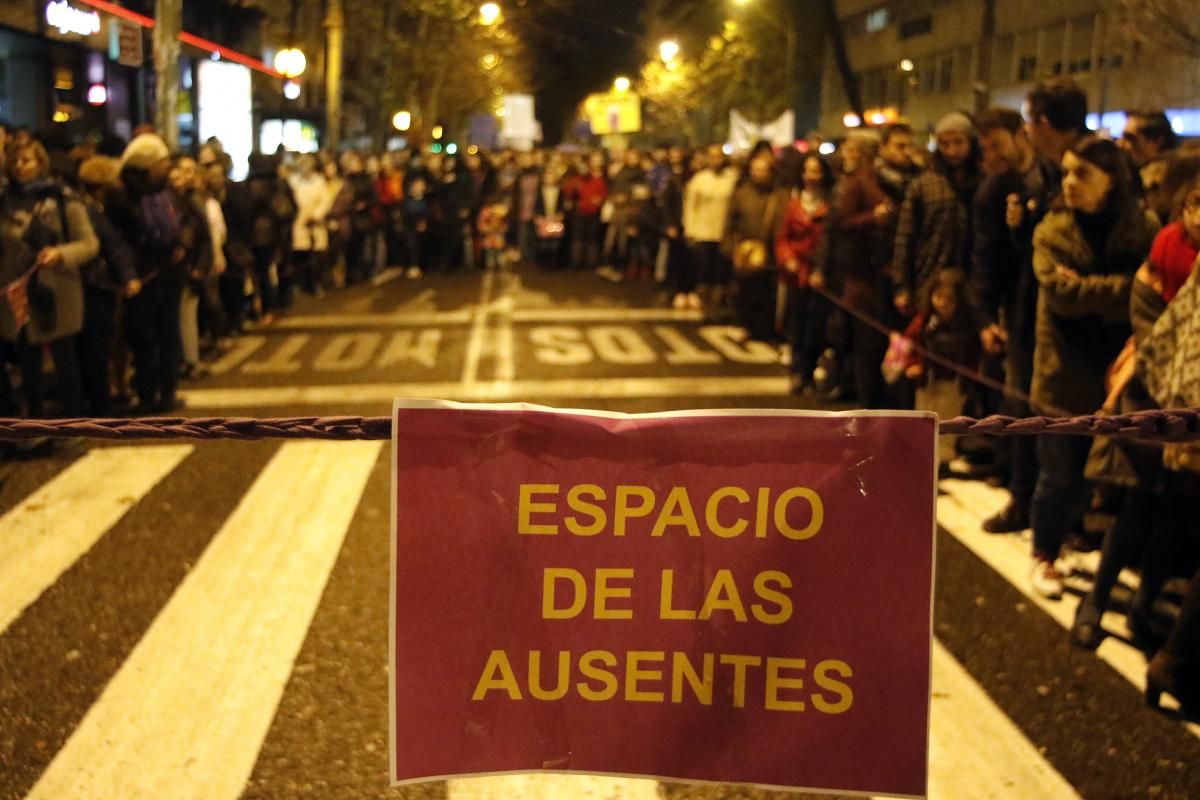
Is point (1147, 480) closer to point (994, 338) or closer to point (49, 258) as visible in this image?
point (994, 338)

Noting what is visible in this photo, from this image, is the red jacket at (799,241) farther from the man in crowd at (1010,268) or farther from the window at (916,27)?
the window at (916,27)

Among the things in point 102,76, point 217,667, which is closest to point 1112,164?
point 217,667

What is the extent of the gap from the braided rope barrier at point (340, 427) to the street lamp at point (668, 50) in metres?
63.0

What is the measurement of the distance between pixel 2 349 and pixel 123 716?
4.67m

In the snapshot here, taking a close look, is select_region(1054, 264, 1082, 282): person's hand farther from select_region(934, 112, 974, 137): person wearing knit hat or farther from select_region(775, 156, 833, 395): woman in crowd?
select_region(775, 156, 833, 395): woman in crowd

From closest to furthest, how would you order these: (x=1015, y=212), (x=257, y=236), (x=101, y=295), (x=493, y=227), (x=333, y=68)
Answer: (x=1015, y=212)
(x=101, y=295)
(x=257, y=236)
(x=493, y=227)
(x=333, y=68)

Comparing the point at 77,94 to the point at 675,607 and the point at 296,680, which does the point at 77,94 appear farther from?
the point at 675,607

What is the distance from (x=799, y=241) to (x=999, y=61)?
39893mm

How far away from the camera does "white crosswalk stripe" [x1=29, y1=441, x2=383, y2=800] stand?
168 inches

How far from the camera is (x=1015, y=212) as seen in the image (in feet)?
22.3

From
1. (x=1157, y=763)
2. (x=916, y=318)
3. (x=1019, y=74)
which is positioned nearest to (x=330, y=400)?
(x=916, y=318)

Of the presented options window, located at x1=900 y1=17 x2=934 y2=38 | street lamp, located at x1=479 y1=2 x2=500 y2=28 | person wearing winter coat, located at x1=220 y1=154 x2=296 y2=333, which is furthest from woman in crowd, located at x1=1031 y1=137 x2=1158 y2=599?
window, located at x1=900 y1=17 x2=934 y2=38

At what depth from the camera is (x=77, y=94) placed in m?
24.1

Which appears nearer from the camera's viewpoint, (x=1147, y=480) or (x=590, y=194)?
(x=1147, y=480)
